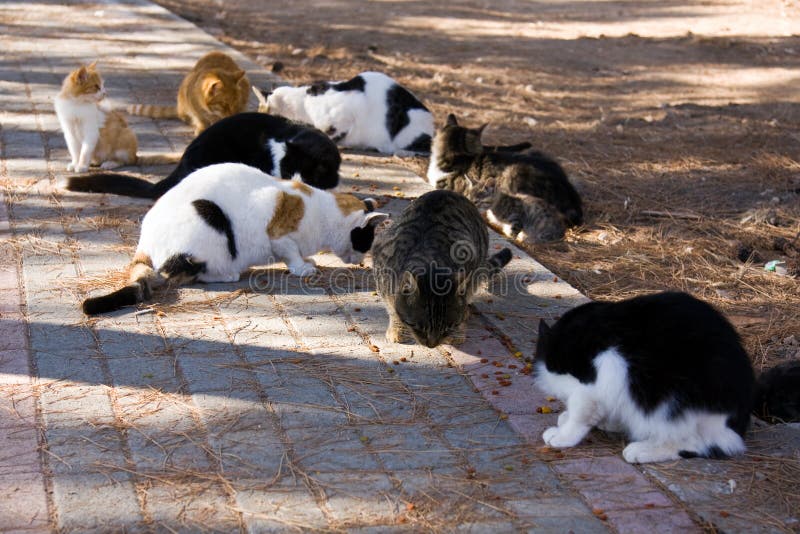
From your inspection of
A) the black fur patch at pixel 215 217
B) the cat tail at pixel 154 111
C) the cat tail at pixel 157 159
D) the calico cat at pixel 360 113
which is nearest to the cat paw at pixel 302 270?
the black fur patch at pixel 215 217

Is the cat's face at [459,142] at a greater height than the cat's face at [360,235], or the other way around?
the cat's face at [459,142]

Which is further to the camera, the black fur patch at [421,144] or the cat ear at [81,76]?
the black fur patch at [421,144]

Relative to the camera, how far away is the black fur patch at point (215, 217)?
512cm

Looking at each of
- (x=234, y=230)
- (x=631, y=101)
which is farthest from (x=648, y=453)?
(x=631, y=101)

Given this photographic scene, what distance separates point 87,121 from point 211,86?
1.46 meters

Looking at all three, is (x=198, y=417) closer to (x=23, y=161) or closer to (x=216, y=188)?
(x=216, y=188)

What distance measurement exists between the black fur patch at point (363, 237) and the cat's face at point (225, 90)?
10.7 ft

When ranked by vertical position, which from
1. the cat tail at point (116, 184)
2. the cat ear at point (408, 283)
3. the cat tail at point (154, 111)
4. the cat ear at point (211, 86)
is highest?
the cat ear at point (211, 86)

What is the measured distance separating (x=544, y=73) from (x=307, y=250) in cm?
722

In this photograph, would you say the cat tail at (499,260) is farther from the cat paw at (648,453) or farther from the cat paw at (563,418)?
the cat paw at (648,453)

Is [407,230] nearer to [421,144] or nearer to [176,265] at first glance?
[176,265]

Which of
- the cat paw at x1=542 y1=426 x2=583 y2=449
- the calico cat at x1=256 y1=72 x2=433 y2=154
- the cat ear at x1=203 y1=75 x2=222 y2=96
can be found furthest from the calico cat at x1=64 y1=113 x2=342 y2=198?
the cat paw at x1=542 y1=426 x2=583 y2=449

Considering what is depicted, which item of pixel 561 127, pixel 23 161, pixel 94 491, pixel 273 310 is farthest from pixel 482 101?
pixel 94 491

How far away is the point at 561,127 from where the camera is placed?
9.67m
